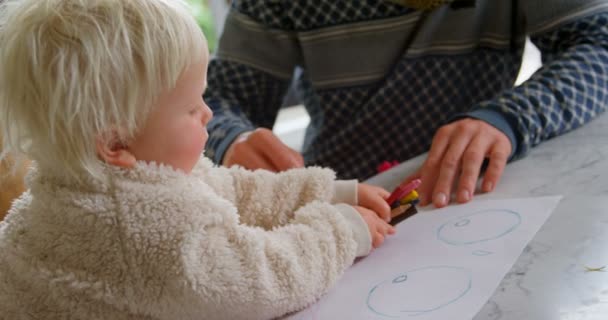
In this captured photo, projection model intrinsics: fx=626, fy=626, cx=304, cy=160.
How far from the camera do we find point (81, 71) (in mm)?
476

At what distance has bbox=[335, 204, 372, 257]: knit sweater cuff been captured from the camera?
611 millimetres

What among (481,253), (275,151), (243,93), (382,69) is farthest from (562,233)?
(243,93)

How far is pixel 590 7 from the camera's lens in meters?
0.91

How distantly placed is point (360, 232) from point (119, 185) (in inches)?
9.3

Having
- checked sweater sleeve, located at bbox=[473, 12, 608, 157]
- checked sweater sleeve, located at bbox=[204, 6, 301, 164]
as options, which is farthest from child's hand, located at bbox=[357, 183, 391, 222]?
checked sweater sleeve, located at bbox=[204, 6, 301, 164]

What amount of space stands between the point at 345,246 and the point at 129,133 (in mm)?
219

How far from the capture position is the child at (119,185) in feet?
1.58

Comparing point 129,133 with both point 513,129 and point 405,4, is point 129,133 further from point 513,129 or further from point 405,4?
point 405,4

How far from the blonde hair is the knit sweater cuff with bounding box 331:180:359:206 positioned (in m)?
0.25

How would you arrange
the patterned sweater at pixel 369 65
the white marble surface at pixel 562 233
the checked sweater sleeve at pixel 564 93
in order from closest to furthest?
the white marble surface at pixel 562 233 < the checked sweater sleeve at pixel 564 93 < the patterned sweater at pixel 369 65

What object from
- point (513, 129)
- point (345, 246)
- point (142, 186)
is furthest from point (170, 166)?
point (513, 129)

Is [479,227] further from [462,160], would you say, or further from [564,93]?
[564,93]

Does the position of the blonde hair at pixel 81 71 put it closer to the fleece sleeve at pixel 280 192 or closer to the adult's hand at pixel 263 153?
the fleece sleeve at pixel 280 192

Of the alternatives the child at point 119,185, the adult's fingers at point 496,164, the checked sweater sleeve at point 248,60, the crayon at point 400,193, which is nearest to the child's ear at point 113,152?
the child at point 119,185
